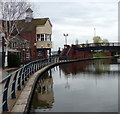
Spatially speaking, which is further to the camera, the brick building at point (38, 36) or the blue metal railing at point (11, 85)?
the brick building at point (38, 36)

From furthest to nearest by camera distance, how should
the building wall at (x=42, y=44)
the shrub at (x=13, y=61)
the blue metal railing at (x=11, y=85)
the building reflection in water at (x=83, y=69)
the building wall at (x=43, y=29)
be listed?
the building wall at (x=43, y=29)
the building wall at (x=42, y=44)
the shrub at (x=13, y=61)
the building reflection in water at (x=83, y=69)
the blue metal railing at (x=11, y=85)

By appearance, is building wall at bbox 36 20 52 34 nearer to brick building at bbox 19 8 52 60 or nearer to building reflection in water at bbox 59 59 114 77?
brick building at bbox 19 8 52 60

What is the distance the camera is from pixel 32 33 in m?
39.9

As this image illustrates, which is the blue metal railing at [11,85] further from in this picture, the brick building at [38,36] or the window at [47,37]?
the window at [47,37]

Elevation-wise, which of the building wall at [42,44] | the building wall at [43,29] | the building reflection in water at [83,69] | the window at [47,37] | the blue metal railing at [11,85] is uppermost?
the building wall at [43,29]

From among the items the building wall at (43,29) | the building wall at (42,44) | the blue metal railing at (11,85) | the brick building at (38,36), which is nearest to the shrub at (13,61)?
the blue metal railing at (11,85)

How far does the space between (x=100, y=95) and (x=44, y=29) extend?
30.8 metres

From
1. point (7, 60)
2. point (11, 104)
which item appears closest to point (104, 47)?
point (7, 60)

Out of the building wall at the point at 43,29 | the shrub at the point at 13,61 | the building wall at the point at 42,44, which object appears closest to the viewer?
the shrub at the point at 13,61

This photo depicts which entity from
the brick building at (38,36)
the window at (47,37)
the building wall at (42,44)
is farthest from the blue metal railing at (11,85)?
the window at (47,37)

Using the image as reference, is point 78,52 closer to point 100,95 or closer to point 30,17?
point 30,17

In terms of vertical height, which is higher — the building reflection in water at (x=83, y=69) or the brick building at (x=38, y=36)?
the brick building at (x=38, y=36)

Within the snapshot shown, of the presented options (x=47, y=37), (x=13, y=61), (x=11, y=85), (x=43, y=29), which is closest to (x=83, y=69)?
(x=13, y=61)

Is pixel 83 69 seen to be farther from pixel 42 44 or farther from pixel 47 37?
pixel 47 37
